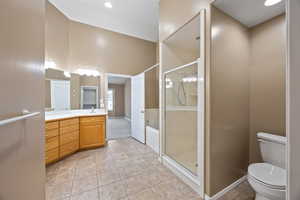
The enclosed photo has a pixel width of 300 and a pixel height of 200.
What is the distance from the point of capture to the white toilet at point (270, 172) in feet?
3.76

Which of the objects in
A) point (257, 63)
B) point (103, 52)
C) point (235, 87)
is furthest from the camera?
point (103, 52)

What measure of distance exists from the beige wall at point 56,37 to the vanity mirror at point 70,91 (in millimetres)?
308

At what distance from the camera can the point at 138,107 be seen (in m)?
3.68

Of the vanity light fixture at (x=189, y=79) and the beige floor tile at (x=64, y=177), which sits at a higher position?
the vanity light fixture at (x=189, y=79)

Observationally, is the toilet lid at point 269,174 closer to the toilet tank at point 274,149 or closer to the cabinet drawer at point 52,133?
the toilet tank at point 274,149

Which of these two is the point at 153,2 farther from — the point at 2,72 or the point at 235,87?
the point at 2,72

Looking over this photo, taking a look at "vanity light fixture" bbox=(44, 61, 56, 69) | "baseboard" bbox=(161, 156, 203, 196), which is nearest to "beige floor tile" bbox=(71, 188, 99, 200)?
"baseboard" bbox=(161, 156, 203, 196)

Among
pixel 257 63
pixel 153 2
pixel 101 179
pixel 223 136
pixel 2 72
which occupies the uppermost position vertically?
pixel 153 2

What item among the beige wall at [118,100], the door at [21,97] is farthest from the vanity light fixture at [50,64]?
the beige wall at [118,100]

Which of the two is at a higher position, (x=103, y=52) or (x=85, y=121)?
(x=103, y=52)

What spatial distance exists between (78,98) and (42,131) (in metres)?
2.67

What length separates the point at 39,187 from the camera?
953 millimetres
